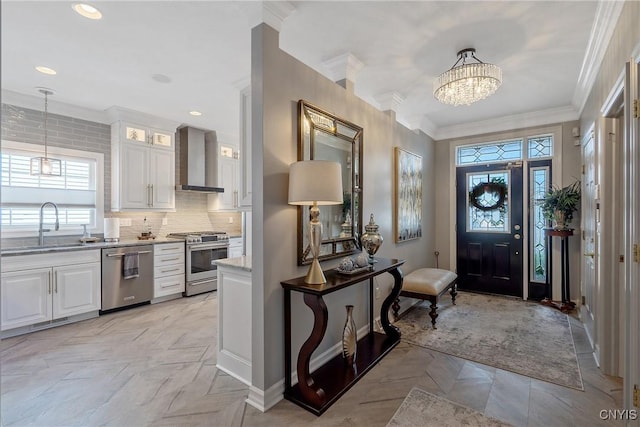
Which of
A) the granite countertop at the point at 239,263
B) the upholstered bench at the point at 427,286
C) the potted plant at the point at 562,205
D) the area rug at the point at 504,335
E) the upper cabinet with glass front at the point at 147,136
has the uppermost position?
the upper cabinet with glass front at the point at 147,136

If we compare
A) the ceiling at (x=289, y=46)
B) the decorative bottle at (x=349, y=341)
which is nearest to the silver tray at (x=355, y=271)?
the decorative bottle at (x=349, y=341)

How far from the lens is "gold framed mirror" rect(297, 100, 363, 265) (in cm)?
262

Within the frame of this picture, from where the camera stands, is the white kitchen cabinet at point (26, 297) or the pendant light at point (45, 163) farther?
the pendant light at point (45, 163)

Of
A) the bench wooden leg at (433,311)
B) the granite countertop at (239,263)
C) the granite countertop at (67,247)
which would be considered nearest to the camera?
the granite countertop at (239,263)

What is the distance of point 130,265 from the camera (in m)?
4.37

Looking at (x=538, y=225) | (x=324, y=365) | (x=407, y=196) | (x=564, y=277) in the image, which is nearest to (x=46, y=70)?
(x=324, y=365)

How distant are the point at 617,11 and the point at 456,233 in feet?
11.5

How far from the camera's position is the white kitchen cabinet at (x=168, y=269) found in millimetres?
4688

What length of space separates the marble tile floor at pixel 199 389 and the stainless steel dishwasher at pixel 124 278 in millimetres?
814

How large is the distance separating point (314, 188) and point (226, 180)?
3962 millimetres

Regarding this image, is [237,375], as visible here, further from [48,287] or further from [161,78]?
[161,78]

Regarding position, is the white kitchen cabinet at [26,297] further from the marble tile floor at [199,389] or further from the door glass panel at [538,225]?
the door glass panel at [538,225]

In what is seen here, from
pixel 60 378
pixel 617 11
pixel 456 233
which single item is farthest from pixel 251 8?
pixel 456 233

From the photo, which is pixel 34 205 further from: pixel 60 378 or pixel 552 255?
pixel 552 255
